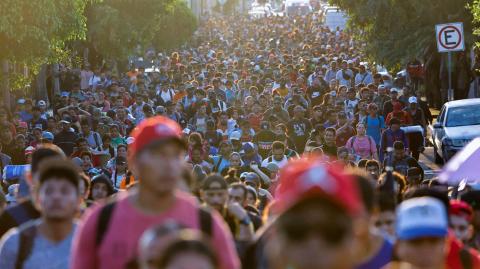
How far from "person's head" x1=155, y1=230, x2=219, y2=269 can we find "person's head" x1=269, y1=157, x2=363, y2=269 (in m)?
0.20

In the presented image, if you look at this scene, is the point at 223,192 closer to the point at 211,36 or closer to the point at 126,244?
the point at 126,244

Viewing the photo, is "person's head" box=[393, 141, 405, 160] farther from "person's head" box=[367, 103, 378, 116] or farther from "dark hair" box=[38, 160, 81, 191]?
"dark hair" box=[38, 160, 81, 191]

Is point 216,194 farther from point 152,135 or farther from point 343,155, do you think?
point 343,155

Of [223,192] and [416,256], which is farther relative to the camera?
[223,192]

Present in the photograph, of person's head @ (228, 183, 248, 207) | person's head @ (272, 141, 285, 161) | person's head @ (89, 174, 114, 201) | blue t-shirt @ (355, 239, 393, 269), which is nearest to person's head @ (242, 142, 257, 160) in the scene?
person's head @ (272, 141, 285, 161)

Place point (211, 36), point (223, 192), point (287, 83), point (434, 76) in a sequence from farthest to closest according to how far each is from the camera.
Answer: point (211, 36), point (434, 76), point (287, 83), point (223, 192)

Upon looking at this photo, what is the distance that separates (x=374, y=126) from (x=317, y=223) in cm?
1828

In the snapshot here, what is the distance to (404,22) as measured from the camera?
35562 mm

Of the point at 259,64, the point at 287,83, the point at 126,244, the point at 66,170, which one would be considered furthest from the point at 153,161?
the point at 259,64

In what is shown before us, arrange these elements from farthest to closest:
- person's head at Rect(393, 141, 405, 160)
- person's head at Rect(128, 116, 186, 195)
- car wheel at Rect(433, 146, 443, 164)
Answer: car wheel at Rect(433, 146, 443, 164) → person's head at Rect(393, 141, 405, 160) → person's head at Rect(128, 116, 186, 195)

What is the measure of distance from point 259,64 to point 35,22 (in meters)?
20.7

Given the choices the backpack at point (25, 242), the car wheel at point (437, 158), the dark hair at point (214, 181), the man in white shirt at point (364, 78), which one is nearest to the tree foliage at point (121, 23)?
the man in white shirt at point (364, 78)

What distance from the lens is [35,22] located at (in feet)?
76.8

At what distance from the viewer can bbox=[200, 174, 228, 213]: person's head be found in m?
8.84
